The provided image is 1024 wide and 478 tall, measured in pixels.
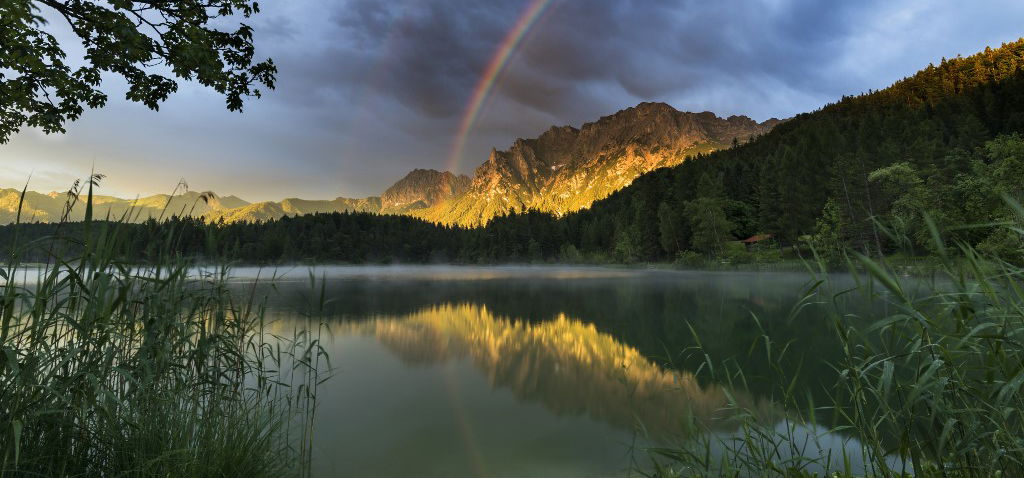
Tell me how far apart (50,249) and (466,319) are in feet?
68.4

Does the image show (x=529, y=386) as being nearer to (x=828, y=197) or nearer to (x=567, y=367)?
(x=567, y=367)

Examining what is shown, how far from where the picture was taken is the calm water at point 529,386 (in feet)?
25.1

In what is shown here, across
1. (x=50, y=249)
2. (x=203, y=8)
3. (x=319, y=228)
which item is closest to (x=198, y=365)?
(x=50, y=249)

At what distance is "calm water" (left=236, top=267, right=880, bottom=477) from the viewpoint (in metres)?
7.64

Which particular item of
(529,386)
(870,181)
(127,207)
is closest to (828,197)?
(870,181)

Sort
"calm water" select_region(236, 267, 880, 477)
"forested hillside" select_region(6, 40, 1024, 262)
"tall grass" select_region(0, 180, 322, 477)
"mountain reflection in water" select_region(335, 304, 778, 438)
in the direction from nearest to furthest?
"tall grass" select_region(0, 180, 322, 477), "calm water" select_region(236, 267, 880, 477), "mountain reflection in water" select_region(335, 304, 778, 438), "forested hillside" select_region(6, 40, 1024, 262)

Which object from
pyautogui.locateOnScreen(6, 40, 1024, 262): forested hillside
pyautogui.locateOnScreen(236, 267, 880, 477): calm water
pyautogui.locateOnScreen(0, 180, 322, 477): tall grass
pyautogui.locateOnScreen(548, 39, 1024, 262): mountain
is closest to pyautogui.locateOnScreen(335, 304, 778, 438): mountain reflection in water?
pyautogui.locateOnScreen(236, 267, 880, 477): calm water

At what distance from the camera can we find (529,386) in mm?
12258

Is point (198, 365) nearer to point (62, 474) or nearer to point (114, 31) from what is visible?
point (62, 474)

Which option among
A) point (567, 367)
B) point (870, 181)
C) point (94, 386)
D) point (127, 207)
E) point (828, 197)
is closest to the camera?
point (94, 386)

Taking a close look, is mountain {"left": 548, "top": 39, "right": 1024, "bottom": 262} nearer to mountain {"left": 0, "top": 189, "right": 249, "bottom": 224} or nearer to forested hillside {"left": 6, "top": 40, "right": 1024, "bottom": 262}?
forested hillside {"left": 6, "top": 40, "right": 1024, "bottom": 262}

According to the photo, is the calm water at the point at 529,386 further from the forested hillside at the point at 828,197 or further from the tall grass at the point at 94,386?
the forested hillside at the point at 828,197

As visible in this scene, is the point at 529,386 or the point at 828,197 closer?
the point at 529,386

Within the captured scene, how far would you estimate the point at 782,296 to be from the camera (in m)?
30.4
